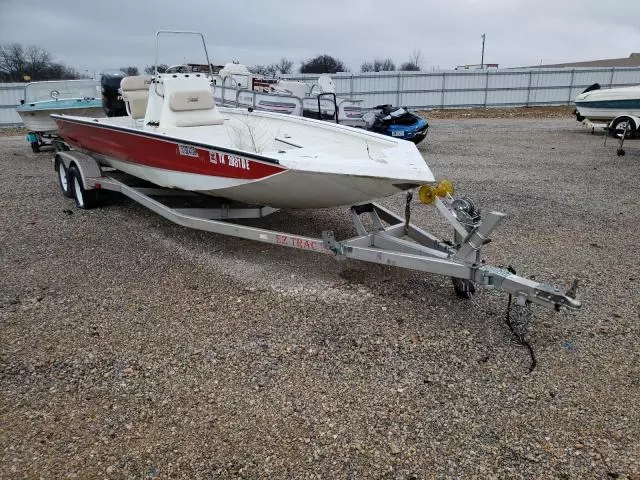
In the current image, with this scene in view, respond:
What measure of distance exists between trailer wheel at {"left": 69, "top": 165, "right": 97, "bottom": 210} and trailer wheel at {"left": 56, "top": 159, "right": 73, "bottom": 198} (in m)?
0.23

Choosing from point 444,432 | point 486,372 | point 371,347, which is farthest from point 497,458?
point 371,347

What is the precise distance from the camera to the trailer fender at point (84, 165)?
5473 mm

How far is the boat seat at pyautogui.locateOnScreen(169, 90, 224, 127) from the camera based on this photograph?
521 centimetres

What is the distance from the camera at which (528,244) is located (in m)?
4.60

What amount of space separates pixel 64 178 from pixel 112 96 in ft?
5.50

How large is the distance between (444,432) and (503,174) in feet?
21.0

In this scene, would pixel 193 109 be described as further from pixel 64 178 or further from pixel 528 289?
pixel 528 289

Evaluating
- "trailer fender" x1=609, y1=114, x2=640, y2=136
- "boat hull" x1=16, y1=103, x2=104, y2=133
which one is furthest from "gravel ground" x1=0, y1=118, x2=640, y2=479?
"trailer fender" x1=609, y1=114, x2=640, y2=136

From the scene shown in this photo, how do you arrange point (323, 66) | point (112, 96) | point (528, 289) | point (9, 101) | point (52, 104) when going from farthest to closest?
point (323, 66) < point (9, 101) < point (52, 104) < point (112, 96) < point (528, 289)

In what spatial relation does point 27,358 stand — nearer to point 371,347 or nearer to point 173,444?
point 173,444

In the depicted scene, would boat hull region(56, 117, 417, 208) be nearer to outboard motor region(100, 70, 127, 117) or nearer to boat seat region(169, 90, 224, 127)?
boat seat region(169, 90, 224, 127)

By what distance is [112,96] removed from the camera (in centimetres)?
722

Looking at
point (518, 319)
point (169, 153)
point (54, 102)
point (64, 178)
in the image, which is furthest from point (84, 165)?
point (54, 102)

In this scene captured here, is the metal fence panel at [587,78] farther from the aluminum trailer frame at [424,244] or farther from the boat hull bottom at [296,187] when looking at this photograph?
the boat hull bottom at [296,187]
